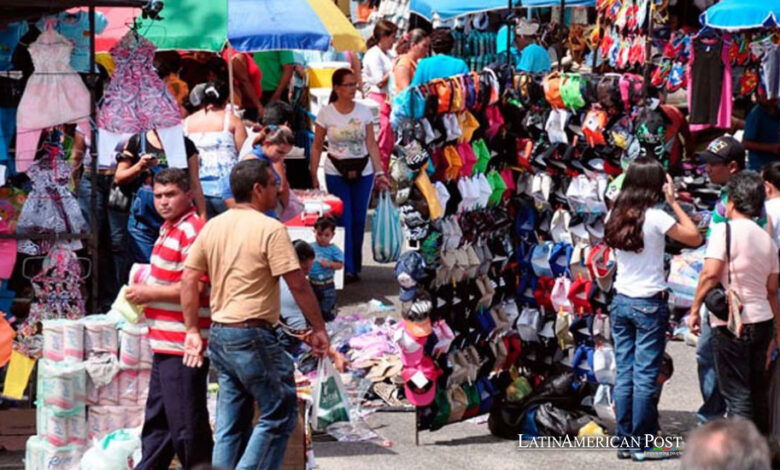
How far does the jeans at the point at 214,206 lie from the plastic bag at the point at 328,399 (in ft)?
7.49

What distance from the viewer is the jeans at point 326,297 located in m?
10.2

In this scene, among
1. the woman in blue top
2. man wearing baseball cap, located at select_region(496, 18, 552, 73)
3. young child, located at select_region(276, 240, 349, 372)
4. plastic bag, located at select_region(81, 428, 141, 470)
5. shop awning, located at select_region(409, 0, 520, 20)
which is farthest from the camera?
shop awning, located at select_region(409, 0, 520, 20)

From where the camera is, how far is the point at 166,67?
13859 millimetres

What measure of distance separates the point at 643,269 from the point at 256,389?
263 cm

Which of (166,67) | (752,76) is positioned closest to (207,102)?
(166,67)

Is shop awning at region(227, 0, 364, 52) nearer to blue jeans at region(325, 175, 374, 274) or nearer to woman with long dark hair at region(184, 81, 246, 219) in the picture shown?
blue jeans at region(325, 175, 374, 274)

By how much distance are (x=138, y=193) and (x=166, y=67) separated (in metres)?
3.93

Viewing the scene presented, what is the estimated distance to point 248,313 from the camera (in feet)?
24.4

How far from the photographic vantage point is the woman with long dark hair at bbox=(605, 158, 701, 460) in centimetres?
874

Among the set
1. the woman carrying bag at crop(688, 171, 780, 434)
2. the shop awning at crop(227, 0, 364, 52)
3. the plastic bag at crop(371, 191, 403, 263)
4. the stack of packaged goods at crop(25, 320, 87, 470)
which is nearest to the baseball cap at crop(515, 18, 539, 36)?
the shop awning at crop(227, 0, 364, 52)


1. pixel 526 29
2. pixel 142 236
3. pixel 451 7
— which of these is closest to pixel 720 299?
pixel 142 236

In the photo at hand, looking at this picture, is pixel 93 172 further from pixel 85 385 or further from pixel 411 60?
pixel 411 60

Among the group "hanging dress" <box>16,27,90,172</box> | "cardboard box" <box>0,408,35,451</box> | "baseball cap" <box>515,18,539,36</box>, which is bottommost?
"cardboard box" <box>0,408,35,451</box>

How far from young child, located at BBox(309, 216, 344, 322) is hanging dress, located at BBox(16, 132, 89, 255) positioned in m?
1.59
